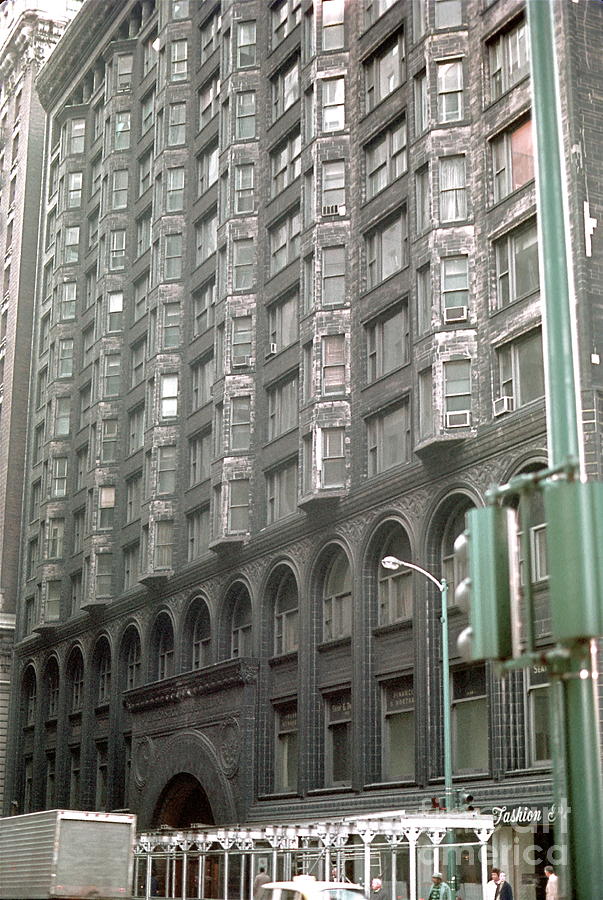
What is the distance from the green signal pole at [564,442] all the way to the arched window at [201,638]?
52.5 meters

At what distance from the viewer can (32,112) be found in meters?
99.2

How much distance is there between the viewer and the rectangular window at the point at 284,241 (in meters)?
57.1

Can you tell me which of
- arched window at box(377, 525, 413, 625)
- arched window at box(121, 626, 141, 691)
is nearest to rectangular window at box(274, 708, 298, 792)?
arched window at box(377, 525, 413, 625)

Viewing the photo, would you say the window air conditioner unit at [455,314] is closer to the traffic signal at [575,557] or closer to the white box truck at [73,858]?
the white box truck at [73,858]

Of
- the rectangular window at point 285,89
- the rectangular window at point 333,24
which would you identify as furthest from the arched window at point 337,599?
the rectangular window at point 333,24

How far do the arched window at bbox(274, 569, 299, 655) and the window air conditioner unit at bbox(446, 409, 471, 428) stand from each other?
1319 cm

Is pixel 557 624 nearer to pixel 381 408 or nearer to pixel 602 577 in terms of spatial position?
pixel 602 577

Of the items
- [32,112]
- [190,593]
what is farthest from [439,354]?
[32,112]

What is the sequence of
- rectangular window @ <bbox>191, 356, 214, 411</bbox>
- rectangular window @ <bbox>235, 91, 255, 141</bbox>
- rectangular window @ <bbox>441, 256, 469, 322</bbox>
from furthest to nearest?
1. rectangular window @ <bbox>191, 356, 214, 411</bbox>
2. rectangular window @ <bbox>235, 91, 255, 141</bbox>
3. rectangular window @ <bbox>441, 256, 469, 322</bbox>

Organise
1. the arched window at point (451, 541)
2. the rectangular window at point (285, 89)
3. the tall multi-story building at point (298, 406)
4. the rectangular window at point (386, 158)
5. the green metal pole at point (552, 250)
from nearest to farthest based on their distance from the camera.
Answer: the green metal pole at point (552, 250) → the tall multi-story building at point (298, 406) → the arched window at point (451, 541) → the rectangular window at point (386, 158) → the rectangular window at point (285, 89)

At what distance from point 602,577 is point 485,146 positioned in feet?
128

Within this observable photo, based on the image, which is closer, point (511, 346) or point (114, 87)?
point (511, 346)

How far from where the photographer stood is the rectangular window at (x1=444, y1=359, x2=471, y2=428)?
43562 millimetres

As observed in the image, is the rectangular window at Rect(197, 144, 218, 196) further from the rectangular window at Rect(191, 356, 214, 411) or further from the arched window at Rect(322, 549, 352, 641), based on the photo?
the arched window at Rect(322, 549, 352, 641)
